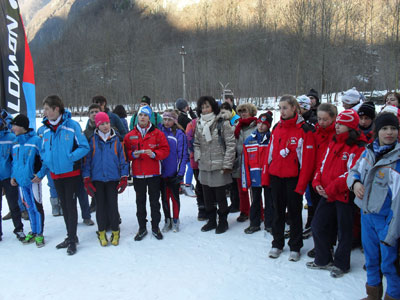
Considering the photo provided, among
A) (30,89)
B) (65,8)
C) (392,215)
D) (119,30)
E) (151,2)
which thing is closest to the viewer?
(392,215)

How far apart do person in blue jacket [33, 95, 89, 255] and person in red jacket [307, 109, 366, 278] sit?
2.86 metres

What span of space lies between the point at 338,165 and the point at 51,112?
11.2 feet

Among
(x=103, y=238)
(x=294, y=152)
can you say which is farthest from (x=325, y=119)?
(x=103, y=238)

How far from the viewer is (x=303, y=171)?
10.5ft

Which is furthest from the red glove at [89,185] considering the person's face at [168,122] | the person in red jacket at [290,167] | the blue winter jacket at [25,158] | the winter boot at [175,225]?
the person in red jacket at [290,167]

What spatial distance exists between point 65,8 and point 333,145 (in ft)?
310

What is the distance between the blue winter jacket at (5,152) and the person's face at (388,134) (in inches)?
185

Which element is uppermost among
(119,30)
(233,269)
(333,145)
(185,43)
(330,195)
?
(119,30)

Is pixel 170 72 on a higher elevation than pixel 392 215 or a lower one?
higher

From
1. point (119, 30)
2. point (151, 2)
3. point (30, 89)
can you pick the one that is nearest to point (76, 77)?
point (119, 30)

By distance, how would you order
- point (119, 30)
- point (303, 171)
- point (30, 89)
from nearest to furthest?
1. point (303, 171)
2. point (30, 89)
3. point (119, 30)

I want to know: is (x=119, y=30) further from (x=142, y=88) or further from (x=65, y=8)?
(x=65, y=8)

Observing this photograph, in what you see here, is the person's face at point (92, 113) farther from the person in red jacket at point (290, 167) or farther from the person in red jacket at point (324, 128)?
the person in red jacket at point (324, 128)

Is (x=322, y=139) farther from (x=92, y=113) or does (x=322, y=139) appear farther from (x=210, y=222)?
(x=92, y=113)
